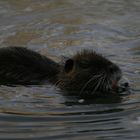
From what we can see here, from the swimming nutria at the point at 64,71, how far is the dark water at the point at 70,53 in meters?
0.22

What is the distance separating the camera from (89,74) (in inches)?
305

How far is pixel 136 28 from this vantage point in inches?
455

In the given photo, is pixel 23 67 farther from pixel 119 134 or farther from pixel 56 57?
pixel 119 134

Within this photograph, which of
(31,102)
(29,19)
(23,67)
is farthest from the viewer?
(29,19)

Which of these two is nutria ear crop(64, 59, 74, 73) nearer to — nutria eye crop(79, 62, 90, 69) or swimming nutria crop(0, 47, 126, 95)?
swimming nutria crop(0, 47, 126, 95)

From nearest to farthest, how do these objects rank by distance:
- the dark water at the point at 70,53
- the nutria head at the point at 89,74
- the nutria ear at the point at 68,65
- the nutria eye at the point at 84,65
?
the dark water at the point at 70,53 < the nutria head at the point at 89,74 < the nutria eye at the point at 84,65 < the nutria ear at the point at 68,65

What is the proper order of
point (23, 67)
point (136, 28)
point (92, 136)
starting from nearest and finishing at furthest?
point (92, 136)
point (23, 67)
point (136, 28)

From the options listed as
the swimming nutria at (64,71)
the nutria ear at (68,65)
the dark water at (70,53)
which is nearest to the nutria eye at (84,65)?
the swimming nutria at (64,71)

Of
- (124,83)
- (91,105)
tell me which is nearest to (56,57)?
(124,83)

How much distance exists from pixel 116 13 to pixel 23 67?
4.66m

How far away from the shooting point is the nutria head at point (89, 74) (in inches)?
301

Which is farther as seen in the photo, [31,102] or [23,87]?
[23,87]

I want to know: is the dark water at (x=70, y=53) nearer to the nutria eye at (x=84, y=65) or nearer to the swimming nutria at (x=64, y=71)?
the swimming nutria at (x=64, y=71)

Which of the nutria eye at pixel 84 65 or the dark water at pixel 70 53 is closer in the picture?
the dark water at pixel 70 53
